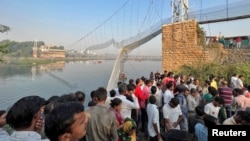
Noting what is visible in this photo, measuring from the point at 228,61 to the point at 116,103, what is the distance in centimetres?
1113

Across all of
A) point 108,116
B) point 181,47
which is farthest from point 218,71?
point 108,116

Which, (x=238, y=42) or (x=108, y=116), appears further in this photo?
(x=238, y=42)

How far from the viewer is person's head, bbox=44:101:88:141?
1.51 m

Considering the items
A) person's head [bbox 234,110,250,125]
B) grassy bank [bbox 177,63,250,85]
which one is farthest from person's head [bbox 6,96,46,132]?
grassy bank [bbox 177,63,250,85]

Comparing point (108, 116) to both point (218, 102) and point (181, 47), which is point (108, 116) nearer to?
point (218, 102)

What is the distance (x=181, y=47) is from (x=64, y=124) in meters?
12.3

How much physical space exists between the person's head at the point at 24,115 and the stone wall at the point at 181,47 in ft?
38.3

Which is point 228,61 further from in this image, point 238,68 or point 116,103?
point 116,103

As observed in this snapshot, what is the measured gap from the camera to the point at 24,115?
175cm

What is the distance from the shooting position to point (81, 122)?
5.21 feet

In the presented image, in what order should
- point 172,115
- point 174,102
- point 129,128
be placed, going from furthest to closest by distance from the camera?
point 172,115
point 174,102
point 129,128

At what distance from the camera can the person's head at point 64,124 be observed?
1.51 m

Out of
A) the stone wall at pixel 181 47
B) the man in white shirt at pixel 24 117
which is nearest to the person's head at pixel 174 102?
the man in white shirt at pixel 24 117

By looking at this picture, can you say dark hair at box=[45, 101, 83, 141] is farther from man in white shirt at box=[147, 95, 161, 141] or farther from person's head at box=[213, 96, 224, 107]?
person's head at box=[213, 96, 224, 107]
